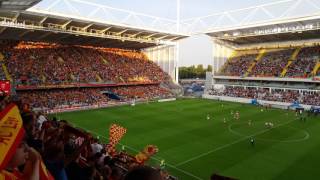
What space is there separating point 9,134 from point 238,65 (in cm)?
6799

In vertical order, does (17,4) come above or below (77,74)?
above

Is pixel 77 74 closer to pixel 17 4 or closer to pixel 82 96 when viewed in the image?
pixel 82 96

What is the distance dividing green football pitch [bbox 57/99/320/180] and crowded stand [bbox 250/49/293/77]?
1483 centimetres

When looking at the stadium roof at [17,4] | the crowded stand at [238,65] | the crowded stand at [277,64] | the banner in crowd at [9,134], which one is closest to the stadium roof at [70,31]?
the crowded stand at [238,65]

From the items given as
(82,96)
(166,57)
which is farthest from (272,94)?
(82,96)

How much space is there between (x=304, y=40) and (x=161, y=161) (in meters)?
52.5

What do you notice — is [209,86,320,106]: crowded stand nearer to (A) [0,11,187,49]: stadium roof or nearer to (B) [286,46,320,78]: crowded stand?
(B) [286,46,320,78]: crowded stand

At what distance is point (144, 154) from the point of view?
30.8ft

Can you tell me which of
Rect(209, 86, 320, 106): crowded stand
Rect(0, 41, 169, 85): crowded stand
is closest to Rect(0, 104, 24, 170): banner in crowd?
Rect(0, 41, 169, 85): crowded stand

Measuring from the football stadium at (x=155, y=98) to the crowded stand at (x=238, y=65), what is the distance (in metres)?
0.29

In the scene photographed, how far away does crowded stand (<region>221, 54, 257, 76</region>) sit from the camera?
65.6 meters

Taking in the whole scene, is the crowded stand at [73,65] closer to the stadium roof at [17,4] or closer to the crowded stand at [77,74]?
the crowded stand at [77,74]

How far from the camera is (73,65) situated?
55.0m

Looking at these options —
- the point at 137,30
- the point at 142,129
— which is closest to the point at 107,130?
the point at 142,129
